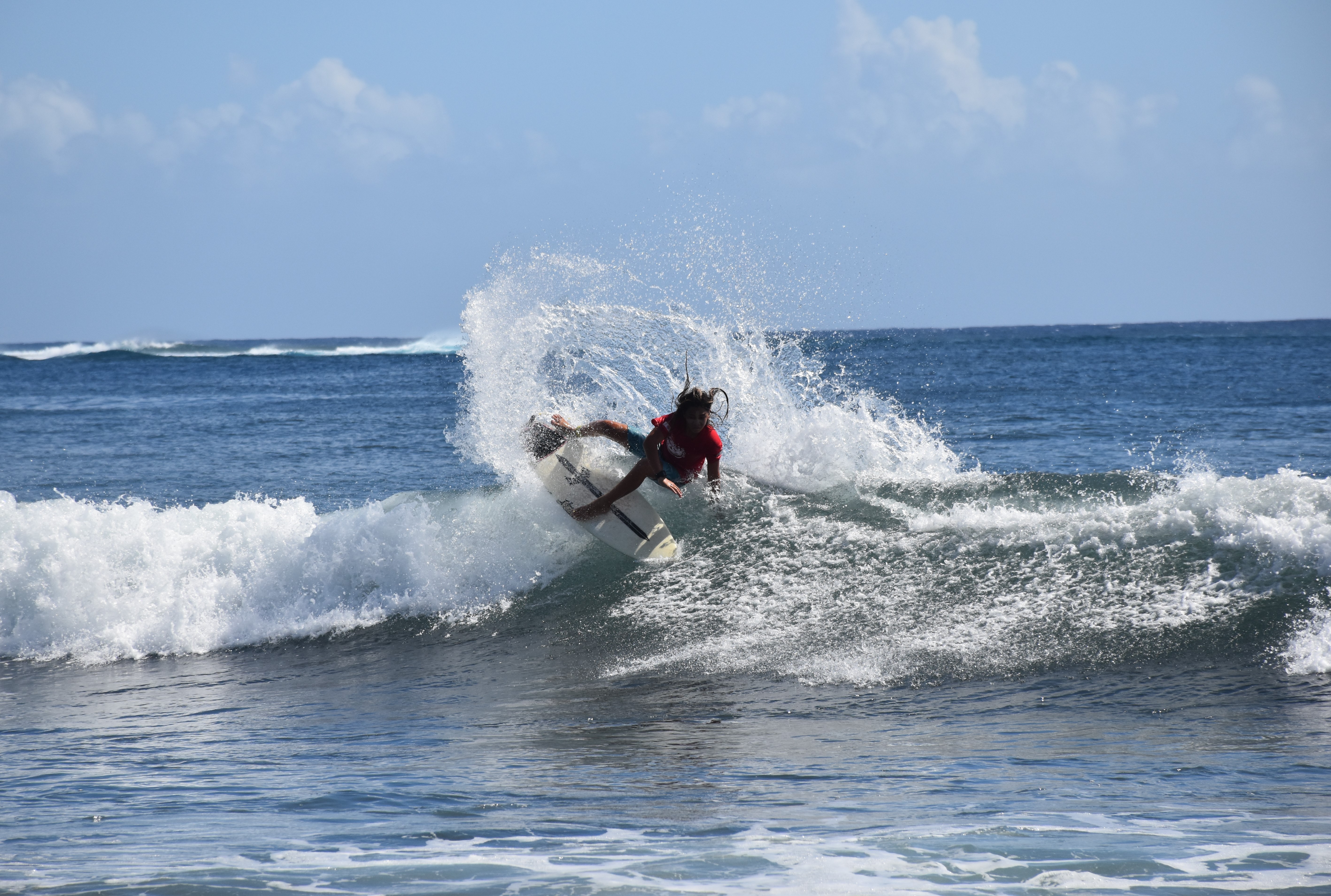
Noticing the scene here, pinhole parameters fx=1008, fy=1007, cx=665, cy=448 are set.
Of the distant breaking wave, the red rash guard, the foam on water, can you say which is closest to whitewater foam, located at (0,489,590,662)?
the red rash guard

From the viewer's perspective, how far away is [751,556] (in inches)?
333

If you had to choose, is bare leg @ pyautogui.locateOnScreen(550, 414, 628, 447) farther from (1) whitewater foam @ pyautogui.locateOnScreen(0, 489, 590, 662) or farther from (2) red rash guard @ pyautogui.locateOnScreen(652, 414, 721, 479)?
(1) whitewater foam @ pyautogui.locateOnScreen(0, 489, 590, 662)

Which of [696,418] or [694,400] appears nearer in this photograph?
[694,400]

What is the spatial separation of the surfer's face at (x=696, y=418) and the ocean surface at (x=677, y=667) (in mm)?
1343

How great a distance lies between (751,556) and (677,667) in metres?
1.80

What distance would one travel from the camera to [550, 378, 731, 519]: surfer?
7.60 meters

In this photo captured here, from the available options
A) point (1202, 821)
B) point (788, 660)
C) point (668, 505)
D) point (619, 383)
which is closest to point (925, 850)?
point (1202, 821)

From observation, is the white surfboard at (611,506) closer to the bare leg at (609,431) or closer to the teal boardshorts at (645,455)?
the bare leg at (609,431)

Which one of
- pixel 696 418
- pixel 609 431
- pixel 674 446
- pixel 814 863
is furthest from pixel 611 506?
pixel 814 863

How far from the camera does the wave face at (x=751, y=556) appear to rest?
22.9 ft

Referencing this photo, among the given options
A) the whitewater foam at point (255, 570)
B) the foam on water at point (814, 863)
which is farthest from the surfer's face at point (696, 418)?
the foam on water at point (814, 863)

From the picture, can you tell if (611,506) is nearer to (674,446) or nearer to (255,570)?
(674,446)

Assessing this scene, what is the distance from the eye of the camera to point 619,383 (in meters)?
11.7

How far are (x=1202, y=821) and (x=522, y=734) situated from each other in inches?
133
